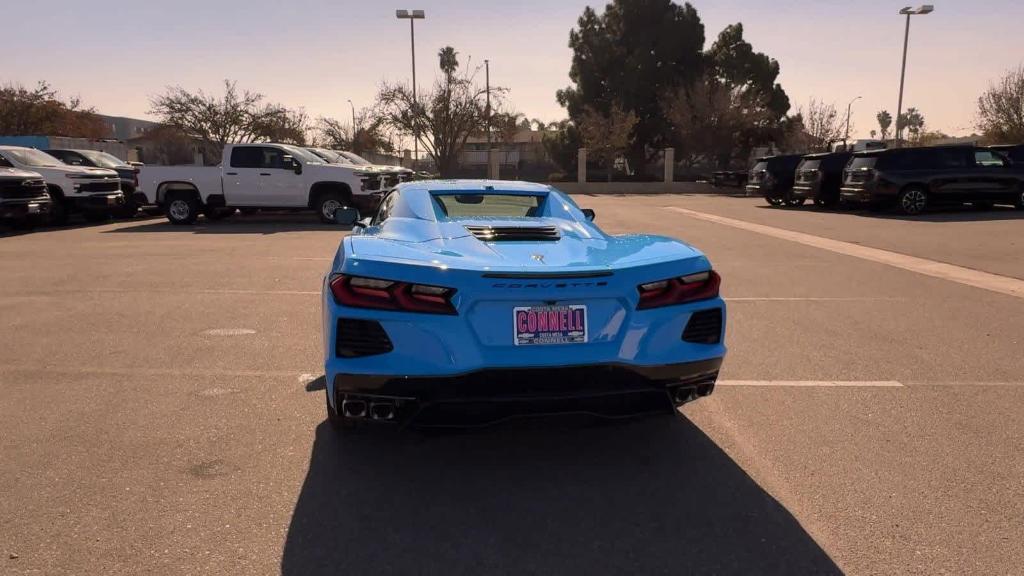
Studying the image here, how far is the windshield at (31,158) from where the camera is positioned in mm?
17125

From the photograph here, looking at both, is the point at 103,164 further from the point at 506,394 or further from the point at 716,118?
the point at 716,118

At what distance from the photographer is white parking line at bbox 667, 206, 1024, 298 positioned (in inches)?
357

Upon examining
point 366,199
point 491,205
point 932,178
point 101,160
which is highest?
point 101,160

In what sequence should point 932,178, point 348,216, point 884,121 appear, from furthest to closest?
1. point 884,121
2. point 932,178
3. point 348,216

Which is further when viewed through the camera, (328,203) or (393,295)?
(328,203)

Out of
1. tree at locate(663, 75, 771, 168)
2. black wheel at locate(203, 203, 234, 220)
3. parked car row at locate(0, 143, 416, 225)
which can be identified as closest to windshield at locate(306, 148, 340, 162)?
parked car row at locate(0, 143, 416, 225)

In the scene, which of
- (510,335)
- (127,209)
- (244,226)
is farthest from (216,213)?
(510,335)

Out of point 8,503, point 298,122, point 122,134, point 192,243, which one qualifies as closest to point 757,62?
point 298,122

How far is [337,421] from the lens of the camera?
3.78 meters

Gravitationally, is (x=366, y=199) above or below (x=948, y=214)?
above

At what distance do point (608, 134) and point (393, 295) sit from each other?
4680 cm

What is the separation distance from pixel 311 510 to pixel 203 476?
0.72 metres

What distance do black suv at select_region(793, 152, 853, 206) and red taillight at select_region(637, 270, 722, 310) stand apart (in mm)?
20589

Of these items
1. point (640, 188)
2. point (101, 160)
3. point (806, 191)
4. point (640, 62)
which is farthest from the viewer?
point (640, 62)
